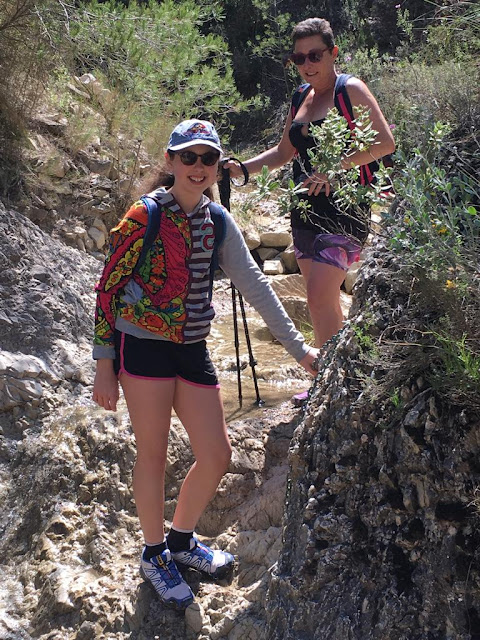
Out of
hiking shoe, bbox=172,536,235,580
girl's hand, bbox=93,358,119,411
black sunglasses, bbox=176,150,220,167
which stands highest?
black sunglasses, bbox=176,150,220,167

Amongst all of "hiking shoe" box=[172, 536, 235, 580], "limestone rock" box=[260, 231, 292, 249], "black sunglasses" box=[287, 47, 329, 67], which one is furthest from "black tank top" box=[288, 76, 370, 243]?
"limestone rock" box=[260, 231, 292, 249]

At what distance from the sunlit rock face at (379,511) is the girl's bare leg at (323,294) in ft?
2.78

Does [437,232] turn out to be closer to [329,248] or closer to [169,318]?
[169,318]

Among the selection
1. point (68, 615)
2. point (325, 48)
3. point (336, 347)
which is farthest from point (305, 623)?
point (325, 48)

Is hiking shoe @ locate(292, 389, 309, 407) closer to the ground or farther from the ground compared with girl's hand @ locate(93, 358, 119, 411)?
closer to the ground

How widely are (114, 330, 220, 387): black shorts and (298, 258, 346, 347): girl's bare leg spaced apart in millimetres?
928

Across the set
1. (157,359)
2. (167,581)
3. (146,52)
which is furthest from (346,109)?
(146,52)

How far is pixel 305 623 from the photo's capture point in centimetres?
244

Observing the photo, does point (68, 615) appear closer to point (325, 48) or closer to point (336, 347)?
point (336, 347)

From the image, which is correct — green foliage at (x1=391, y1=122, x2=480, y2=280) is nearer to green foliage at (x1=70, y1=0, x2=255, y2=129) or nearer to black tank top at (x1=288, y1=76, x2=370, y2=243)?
black tank top at (x1=288, y1=76, x2=370, y2=243)

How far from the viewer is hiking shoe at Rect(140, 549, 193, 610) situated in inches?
120

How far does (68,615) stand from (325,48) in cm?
277

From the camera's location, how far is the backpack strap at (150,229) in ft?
8.98

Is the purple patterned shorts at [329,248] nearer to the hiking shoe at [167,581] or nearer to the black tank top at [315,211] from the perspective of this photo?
the black tank top at [315,211]
